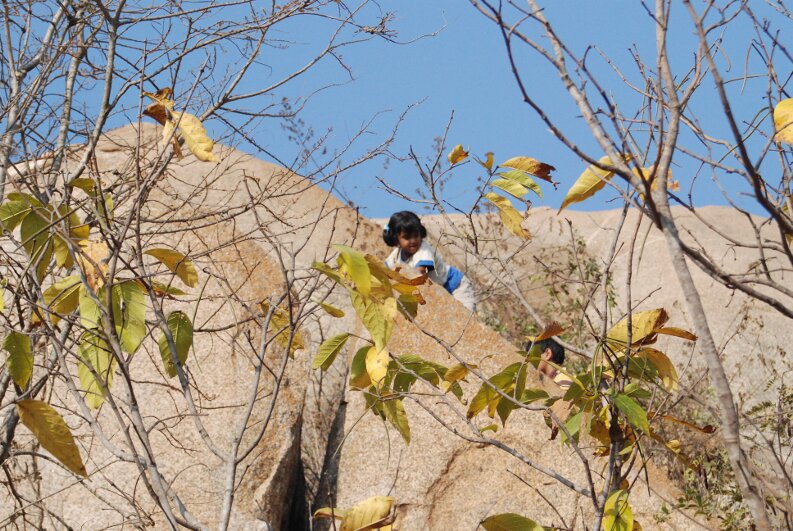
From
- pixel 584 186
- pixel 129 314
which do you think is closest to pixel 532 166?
pixel 584 186

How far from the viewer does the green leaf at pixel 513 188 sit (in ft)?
7.59

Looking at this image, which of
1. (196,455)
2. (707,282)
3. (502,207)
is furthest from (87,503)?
(707,282)

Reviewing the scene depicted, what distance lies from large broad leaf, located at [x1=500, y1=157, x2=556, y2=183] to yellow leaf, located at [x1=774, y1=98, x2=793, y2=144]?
1.84 ft

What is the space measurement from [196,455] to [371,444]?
856 millimetres

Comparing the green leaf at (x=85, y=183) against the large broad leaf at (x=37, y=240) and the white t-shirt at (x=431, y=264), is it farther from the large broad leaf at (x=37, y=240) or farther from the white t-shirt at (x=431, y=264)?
the white t-shirt at (x=431, y=264)

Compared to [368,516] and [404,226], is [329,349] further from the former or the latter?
[404,226]

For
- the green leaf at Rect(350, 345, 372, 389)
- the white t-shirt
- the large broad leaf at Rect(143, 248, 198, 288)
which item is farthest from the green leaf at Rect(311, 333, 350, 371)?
the white t-shirt

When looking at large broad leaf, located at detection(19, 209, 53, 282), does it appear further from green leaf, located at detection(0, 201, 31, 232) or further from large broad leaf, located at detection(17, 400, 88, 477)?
large broad leaf, located at detection(17, 400, 88, 477)

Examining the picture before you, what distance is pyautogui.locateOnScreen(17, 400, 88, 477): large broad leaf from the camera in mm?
1963

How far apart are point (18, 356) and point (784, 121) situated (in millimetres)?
1725

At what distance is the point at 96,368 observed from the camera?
2117 millimetres

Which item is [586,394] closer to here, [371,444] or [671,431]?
[371,444]

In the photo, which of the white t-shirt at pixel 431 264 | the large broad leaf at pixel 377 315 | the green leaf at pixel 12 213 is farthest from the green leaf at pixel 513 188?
the white t-shirt at pixel 431 264

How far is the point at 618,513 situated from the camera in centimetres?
208
